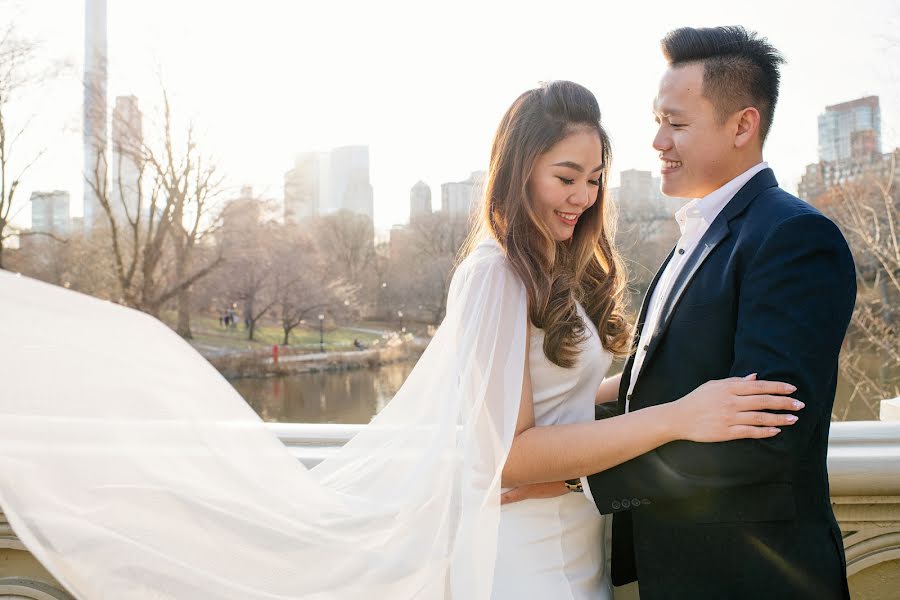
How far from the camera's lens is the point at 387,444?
5.68ft

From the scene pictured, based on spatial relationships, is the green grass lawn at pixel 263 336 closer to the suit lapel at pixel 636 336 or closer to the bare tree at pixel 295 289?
the bare tree at pixel 295 289

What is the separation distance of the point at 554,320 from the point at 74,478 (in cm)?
97

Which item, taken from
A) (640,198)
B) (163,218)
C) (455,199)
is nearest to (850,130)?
(640,198)

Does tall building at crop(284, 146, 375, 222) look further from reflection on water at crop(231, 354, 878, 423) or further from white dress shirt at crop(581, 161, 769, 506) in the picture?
white dress shirt at crop(581, 161, 769, 506)

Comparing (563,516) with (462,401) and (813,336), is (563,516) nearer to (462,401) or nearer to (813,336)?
(462,401)

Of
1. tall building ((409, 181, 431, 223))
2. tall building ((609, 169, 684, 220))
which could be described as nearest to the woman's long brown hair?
tall building ((609, 169, 684, 220))

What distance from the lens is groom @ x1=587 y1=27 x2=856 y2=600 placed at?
1.32m

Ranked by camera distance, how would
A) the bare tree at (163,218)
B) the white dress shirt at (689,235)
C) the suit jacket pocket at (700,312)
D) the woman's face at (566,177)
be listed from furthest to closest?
the bare tree at (163,218), the woman's face at (566,177), the white dress shirt at (689,235), the suit jacket pocket at (700,312)

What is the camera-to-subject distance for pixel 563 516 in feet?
5.33

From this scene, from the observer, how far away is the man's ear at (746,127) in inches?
63.7

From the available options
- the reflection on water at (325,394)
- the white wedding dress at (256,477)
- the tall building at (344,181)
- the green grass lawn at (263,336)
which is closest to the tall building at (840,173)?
the reflection on water at (325,394)

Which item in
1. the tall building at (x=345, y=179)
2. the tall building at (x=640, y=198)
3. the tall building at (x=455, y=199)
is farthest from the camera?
the tall building at (x=345, y=179)

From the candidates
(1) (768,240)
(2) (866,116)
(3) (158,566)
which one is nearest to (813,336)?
(1) (768,240)

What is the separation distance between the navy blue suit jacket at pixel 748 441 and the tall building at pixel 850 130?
10847mm
